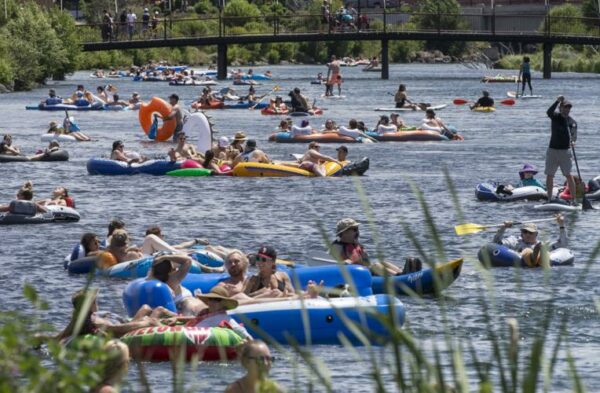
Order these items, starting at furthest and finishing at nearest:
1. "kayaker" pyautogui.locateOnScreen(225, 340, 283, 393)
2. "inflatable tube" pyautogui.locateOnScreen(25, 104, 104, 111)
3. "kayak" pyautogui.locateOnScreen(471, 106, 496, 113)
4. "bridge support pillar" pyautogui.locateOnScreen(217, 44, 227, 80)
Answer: "bridge support pillar" pyautogui.locateOnScreen(217, 44, 227, 80), "kayak" pyautogui.locateOnScreen(471, 106, 496, 113), "inflatable tube" pyautogui.locateOnScreen(25, 104, 104, 111), "kayaker" pyautogui.locateOnScreen(225, 340, 283, 393)

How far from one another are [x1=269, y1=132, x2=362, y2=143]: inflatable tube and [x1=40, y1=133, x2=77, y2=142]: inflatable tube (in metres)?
5.37

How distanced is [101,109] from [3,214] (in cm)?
3478

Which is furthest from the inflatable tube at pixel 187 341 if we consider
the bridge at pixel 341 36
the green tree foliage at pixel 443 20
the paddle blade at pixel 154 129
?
the green tree foliage at pixel 443 20

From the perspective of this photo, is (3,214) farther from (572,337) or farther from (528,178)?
(572,337)

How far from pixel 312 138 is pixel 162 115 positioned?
4.52 metres

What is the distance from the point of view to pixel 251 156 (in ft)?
105

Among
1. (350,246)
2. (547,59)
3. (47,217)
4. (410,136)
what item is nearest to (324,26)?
(547,59)

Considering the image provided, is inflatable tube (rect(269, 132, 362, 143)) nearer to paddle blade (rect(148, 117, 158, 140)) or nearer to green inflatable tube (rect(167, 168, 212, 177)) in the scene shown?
paddle blade (rect(148, 117, 158, 140))

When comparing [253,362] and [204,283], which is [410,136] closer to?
[204,283]

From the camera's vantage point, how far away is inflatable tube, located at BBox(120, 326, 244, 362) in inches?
506

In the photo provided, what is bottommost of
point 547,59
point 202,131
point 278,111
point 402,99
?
point 278,111

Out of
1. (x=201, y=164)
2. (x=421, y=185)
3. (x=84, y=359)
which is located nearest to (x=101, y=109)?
(x=201, y=164)

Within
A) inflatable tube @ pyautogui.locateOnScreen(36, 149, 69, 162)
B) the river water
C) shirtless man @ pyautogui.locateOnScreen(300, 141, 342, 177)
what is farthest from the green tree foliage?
shirtless man @ pyautogui.locateOnScreen(300, 141, 342, 177)

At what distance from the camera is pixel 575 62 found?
96750 mm
